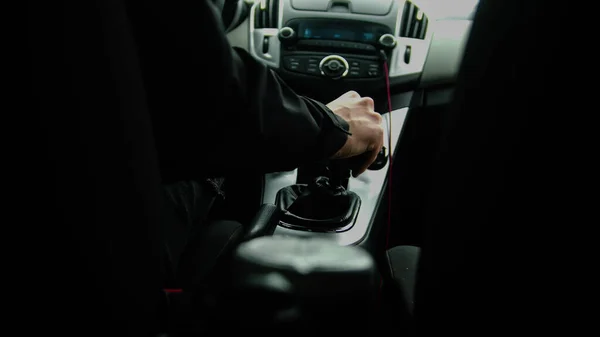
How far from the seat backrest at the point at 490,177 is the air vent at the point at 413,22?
41.8 inches

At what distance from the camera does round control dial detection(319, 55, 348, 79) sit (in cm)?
129

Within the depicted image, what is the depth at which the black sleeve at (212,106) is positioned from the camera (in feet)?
1.74

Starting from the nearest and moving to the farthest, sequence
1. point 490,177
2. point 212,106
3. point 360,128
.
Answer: point 490,177, point 212,106, point 360,128

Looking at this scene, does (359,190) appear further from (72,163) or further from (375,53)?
(72,163)

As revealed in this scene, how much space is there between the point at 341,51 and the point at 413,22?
210mm

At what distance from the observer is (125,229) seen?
376 mm

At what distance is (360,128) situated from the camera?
2.55 ft

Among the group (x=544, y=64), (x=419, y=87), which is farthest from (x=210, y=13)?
(x=419, y=87)

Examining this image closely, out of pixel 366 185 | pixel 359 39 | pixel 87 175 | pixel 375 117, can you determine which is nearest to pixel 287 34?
pixel 359 39

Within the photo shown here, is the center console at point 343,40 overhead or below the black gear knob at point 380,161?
overhead

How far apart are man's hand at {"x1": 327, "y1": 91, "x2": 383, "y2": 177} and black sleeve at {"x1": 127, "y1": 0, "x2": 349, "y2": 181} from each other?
0.22ft

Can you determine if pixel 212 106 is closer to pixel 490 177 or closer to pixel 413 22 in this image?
pixel 490 177

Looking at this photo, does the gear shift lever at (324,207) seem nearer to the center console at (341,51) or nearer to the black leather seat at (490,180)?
the center console at (341,51)

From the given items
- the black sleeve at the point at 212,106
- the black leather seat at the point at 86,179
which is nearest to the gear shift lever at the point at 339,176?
the black sleeve at the point at 212,106
